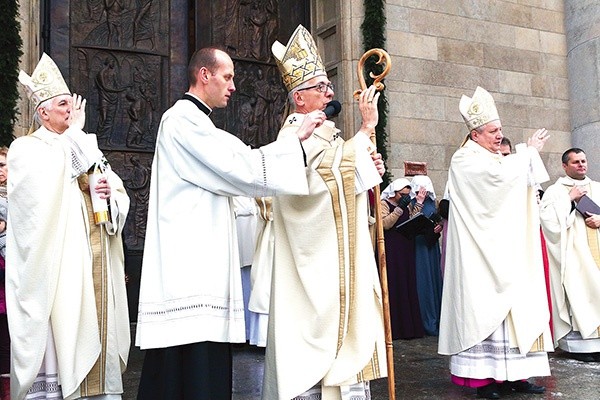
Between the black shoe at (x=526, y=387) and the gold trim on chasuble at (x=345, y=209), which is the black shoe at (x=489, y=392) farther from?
the gold trim on chasuble at (x=345, y=209)

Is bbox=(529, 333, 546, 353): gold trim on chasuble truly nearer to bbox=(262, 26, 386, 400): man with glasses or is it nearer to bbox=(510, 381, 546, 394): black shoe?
bbox=(510, 381, 546, 394): black shoe

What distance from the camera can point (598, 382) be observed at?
17.9 feet

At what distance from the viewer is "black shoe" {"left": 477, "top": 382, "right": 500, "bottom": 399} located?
197 inches

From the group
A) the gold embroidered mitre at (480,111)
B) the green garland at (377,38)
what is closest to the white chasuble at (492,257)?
the gold embroidered mitre at (480,111)

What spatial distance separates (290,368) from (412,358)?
126 inches

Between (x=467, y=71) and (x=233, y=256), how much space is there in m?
7.14

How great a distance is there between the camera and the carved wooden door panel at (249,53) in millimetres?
9055

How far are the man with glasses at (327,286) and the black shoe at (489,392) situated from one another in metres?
1.46

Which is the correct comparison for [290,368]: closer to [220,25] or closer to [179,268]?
[179,268]

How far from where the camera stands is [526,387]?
16.8ft

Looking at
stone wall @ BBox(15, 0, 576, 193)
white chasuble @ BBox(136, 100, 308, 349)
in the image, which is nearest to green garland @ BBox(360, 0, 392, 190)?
stone wall @ BBox(15, 0, 576, 193)

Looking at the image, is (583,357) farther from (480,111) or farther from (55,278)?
(55,278)

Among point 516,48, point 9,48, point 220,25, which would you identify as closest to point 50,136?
point 9,48

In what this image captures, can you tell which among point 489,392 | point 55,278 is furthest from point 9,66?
point 489,392
